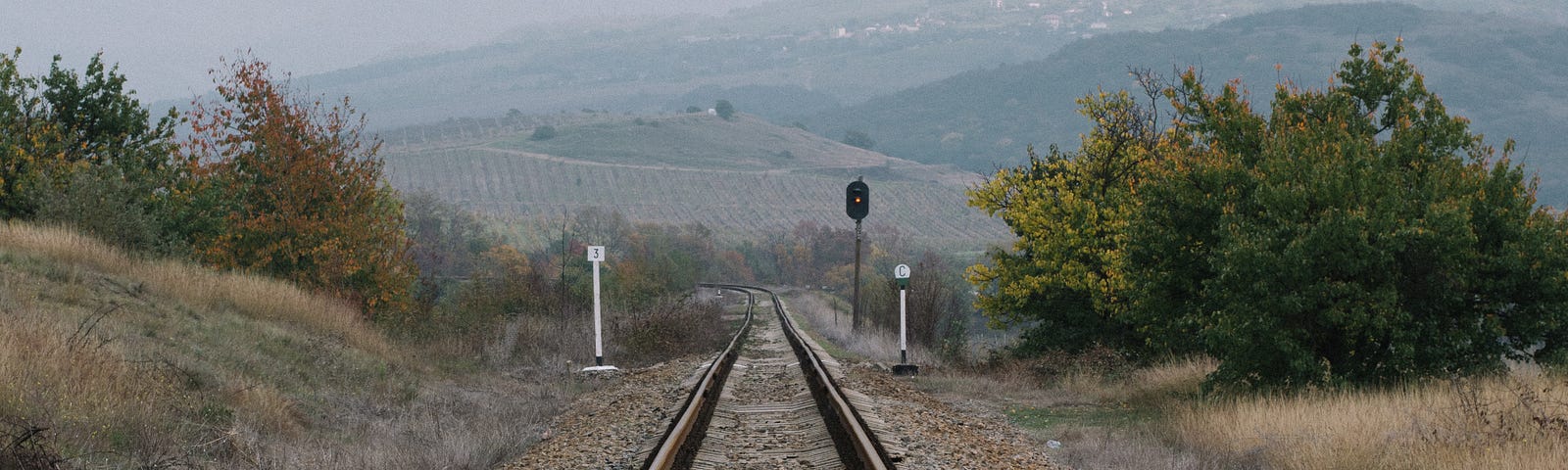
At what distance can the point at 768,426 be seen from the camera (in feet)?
35.6

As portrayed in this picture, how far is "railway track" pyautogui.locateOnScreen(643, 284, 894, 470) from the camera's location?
28.2 ft

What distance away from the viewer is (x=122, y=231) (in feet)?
67.1

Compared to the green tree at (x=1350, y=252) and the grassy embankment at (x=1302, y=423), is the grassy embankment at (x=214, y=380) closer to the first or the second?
the grassy embankment at (x=1302, y=423)

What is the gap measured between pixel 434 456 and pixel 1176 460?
5582 mm

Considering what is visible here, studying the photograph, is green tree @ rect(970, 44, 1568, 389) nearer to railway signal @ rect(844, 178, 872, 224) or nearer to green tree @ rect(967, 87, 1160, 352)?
green tree @ rect(967, 87, 1160, 352)

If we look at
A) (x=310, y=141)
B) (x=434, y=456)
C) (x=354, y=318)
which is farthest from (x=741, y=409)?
(x=310, y=141)

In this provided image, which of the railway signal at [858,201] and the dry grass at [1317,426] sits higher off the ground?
the railway signal at [858,201]

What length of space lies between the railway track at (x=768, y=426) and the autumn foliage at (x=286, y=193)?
13557mm

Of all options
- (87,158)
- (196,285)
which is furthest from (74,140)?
(196,285)

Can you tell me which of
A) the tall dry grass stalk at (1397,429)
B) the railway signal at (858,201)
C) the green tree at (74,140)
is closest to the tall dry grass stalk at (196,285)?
the green tree at (74,140)

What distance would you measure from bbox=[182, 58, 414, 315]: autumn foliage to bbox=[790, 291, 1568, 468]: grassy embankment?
53.6 ft

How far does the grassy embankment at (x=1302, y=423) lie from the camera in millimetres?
8531

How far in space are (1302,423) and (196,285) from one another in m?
14.0

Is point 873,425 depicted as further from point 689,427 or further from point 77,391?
point 77,391
